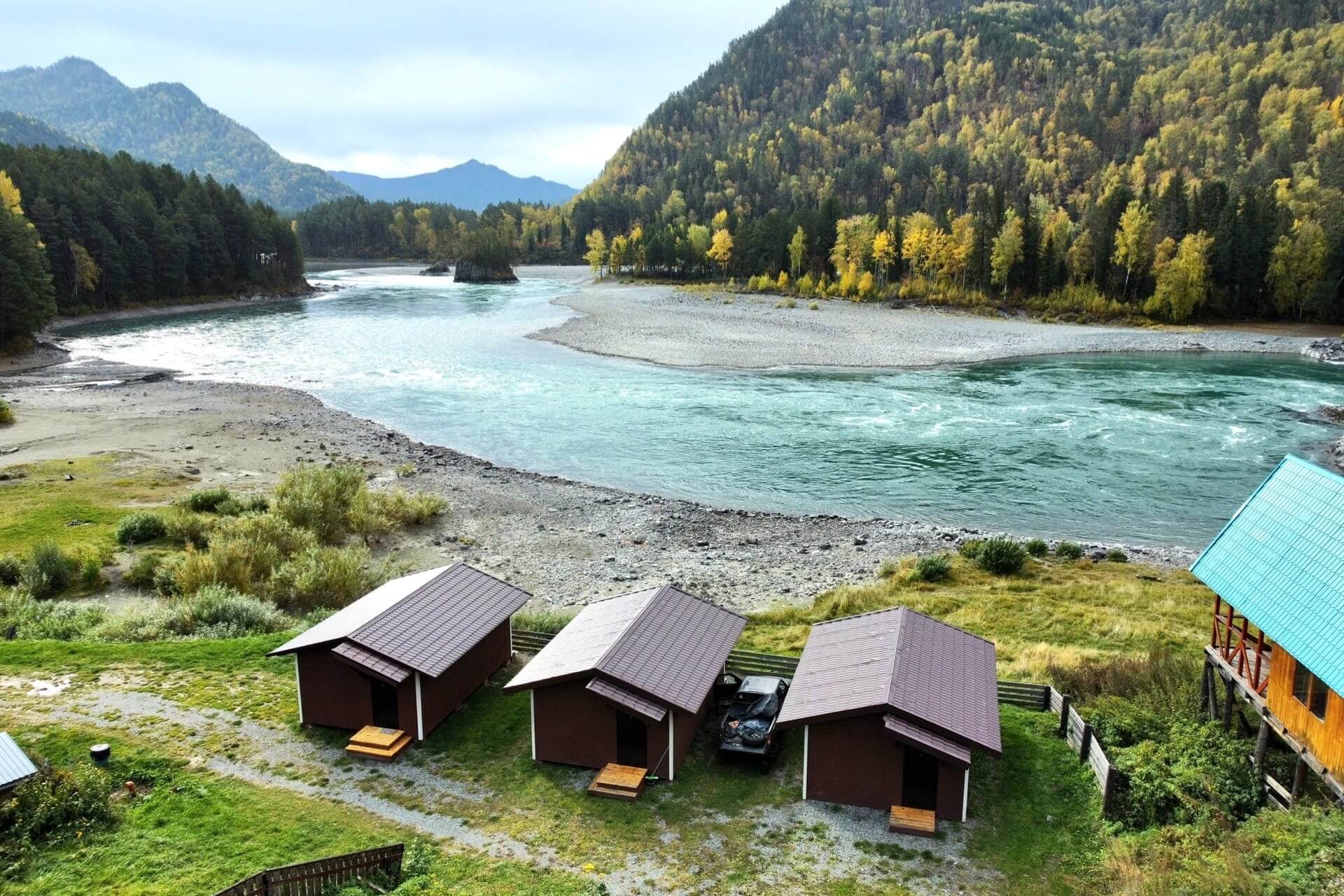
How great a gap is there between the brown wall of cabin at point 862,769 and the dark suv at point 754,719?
118cm

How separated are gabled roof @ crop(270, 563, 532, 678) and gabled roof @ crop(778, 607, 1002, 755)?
720cm

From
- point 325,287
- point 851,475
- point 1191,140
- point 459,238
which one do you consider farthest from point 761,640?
point 459,238

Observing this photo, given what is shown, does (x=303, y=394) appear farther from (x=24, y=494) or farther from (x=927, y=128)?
(x=927, y=128)

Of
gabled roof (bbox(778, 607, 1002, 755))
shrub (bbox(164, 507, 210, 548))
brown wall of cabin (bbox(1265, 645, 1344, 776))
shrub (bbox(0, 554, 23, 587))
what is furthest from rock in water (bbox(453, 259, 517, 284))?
brown wall of cabin (bbox(1265, 645, 1344, 776))

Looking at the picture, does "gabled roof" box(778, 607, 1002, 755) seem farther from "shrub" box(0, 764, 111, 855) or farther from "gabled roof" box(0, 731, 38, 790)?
"gabled roof" box(0, 731, 38, 790)

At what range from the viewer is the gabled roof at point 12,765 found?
13383 millimetres

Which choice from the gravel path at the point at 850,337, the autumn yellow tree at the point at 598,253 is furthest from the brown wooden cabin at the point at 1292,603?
the autumn yellow tree at the point at 598,253

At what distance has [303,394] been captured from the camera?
57406mm

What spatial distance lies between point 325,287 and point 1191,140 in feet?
479

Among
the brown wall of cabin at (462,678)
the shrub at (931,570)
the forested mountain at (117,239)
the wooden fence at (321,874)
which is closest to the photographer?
the wooden fence at (321,874)

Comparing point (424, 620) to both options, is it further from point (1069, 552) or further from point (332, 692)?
point (1069, 552)

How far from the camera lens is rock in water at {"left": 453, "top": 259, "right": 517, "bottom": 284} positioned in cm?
15638

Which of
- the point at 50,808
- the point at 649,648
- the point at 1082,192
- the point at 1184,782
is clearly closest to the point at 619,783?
the point at 649,648

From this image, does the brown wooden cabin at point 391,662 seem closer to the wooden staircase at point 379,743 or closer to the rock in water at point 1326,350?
the wooden staircase at point 379,743
